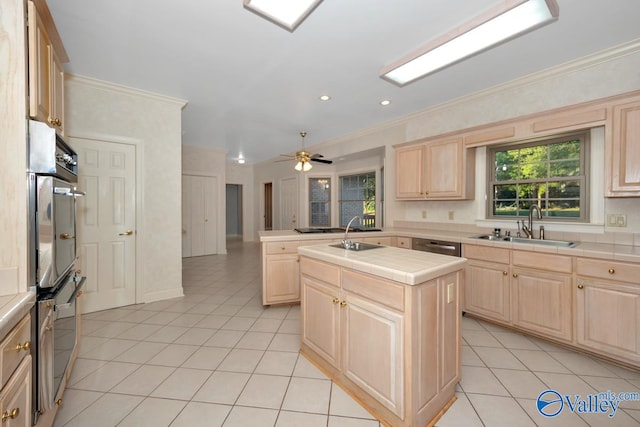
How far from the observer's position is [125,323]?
2.74 m

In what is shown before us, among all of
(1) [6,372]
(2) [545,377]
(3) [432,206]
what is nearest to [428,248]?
(3) [432,206]

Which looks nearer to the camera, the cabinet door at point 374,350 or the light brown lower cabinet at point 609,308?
the cabinet door at point 374,350

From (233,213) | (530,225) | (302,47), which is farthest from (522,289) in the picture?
(233,213)

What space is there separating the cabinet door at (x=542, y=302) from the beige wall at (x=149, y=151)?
3903 mm

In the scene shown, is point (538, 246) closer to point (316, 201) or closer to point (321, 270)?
point (321, 270)

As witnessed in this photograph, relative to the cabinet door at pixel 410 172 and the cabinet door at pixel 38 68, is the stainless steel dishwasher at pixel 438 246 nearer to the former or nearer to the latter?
the cabinet door at pixel 410 172

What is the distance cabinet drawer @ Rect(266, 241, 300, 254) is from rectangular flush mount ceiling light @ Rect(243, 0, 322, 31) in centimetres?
221

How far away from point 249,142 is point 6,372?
5.36m

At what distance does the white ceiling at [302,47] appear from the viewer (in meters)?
1.87

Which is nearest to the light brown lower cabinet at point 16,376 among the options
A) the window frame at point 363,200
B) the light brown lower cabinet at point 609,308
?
the light brown lower cabinet at point 609,308

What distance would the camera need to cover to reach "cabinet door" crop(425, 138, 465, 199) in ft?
10.6

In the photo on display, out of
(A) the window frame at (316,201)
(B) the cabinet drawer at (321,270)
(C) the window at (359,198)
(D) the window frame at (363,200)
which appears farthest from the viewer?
(A) the window frame at (316,201)

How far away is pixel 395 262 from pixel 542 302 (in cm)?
176

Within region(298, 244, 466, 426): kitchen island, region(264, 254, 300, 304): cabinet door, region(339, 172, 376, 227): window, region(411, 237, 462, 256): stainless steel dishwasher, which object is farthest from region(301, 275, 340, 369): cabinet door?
region(339, 172, 376, 227): window
